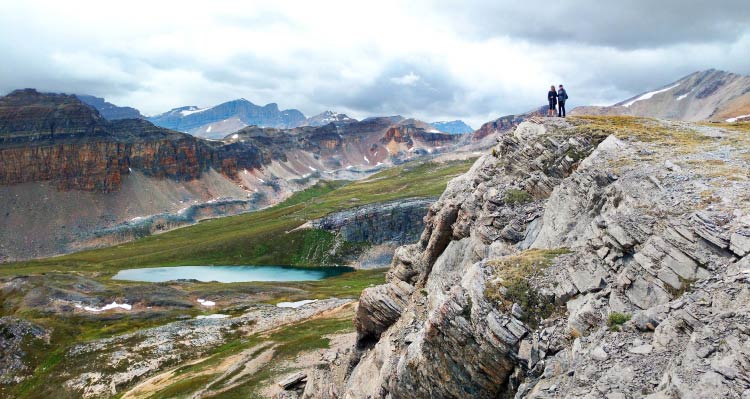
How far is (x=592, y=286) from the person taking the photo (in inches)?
841

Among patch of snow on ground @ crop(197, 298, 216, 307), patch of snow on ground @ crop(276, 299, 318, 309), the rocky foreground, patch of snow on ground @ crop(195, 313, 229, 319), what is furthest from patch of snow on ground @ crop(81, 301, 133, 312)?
the rocky foreground

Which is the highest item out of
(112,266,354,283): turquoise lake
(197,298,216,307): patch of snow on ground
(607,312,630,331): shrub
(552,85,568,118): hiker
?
(552,85,568,118): hiker

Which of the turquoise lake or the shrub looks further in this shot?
the turquoise lake

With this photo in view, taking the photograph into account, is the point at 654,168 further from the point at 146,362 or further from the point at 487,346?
the point at 146,362

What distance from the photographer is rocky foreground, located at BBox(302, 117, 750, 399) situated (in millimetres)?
15750

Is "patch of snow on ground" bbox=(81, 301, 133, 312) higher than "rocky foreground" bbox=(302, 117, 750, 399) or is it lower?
lower

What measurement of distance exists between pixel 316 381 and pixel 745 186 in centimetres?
3549

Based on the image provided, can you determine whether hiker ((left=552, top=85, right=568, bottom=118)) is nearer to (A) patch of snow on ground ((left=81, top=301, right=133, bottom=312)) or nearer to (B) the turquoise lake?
(A) patch of snow on ground ((left=81, top=301, right=133, bottom=312))

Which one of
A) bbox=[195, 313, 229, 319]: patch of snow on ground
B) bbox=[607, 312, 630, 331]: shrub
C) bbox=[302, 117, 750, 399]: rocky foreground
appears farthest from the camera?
bbox=[195, 313, 229, 319]: patch of snow on ground

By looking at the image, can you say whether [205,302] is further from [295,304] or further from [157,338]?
[157,338]

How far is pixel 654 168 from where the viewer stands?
27.5m

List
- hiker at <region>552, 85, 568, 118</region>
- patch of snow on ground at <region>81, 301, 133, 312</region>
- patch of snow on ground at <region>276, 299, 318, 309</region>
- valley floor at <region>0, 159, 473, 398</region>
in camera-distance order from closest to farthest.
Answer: hiker at <region>552, 85, 568, 118</region> → valley floor at <region>0, 159, 473, 398</region> → patch of snow on ground at <region>81, 301, 133, 312</region> → patch of snow on ground at <region>276, 299, 318, 309</region>

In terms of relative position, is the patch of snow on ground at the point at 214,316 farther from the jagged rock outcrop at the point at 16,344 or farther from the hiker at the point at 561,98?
the hiker at the point at 561,98

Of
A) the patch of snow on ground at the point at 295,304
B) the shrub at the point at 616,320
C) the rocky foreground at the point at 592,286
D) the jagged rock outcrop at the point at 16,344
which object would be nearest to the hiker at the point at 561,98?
the rocky foreground at the point at 592,286
